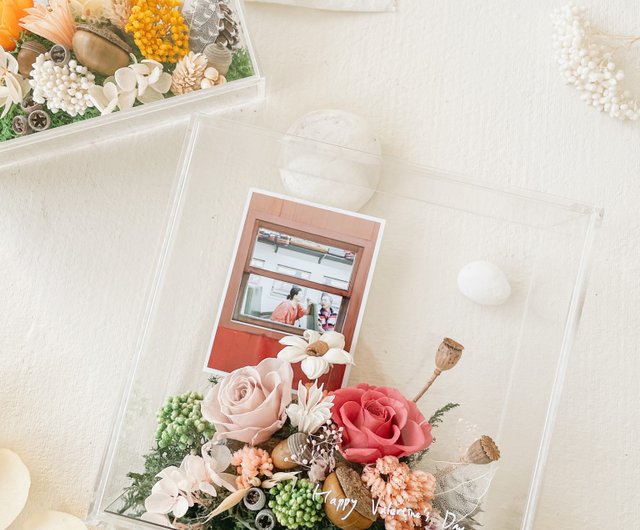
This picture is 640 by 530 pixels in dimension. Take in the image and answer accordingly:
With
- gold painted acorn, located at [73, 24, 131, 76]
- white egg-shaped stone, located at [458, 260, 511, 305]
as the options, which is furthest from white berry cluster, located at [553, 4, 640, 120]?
gold painted acorn, located at [73, 24, 131, 76]

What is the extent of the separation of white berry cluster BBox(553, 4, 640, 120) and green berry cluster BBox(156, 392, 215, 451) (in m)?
0.90

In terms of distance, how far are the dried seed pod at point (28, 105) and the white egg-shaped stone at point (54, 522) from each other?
2.20ft

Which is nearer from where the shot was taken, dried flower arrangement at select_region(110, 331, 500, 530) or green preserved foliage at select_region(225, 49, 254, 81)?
dried flower arrangement at select_region(110, 331, 500, 530)

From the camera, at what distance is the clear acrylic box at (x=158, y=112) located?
98 centimetres

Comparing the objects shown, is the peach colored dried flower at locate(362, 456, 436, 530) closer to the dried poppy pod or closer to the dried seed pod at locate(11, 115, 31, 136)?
the dried poppy pod

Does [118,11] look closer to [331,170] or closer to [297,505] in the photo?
[331,170]

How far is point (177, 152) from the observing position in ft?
3.56

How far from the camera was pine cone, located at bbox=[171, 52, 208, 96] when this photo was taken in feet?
3.18

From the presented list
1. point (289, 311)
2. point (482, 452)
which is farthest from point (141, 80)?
point (482, 452)

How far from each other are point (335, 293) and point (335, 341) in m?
0.08

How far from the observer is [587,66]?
3.61 ft

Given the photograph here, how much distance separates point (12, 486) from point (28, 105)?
24.9 inches

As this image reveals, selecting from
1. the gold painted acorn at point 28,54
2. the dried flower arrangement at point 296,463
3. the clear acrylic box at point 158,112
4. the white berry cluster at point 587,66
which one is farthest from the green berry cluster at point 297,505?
the white berry cluster at point 587,66

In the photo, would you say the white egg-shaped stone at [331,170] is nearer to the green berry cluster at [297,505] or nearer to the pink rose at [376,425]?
the pink rose at [376,425]
